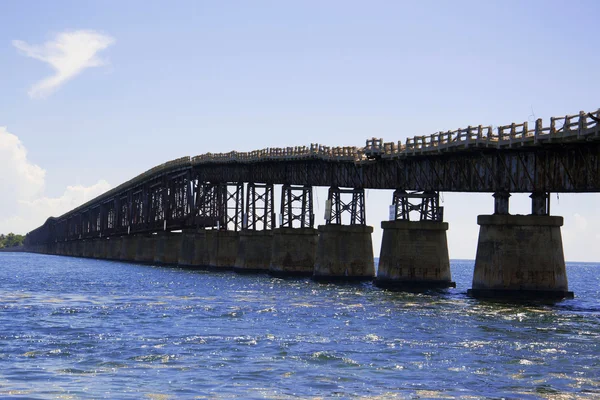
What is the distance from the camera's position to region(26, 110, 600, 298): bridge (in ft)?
160

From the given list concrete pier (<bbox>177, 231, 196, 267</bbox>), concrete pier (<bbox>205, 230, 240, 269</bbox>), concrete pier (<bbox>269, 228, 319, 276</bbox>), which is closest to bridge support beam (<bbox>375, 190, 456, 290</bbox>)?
concrete pier (<bbox>269, 228, 319, 276</bbox>)

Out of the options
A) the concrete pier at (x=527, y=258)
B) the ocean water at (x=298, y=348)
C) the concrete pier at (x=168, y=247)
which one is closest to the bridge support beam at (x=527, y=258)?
the concrete pier at (x=527, y=258)

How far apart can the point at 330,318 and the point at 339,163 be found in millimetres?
37503

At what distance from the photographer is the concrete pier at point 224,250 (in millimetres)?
104963

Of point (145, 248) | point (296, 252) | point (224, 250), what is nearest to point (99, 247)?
point (145, 248)

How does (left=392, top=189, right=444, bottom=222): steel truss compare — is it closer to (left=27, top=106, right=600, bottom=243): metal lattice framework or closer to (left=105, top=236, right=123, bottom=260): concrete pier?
(left=27, top=106, right=600, bottom=243): metal lattice framework

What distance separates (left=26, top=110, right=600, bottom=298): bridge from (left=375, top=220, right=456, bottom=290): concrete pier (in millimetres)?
68

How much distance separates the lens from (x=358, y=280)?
73.3 metres

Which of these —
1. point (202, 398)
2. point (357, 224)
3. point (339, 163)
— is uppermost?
point (339, 163)

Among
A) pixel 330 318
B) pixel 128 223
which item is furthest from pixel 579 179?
pixel 128 223

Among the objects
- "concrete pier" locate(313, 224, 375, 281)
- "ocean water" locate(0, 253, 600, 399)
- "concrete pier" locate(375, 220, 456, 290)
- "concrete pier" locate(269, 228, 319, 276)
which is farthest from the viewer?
"concrete pier" locate(269, 228, 319, 276)

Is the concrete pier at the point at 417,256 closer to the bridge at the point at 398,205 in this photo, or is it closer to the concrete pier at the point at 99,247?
the bridge at the point at 398,205

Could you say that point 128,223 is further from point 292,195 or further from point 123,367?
point 123,367

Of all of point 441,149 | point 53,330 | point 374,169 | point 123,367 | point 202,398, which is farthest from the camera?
point 374,169
